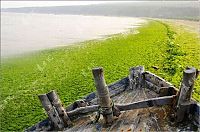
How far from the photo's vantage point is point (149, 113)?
6.62 m

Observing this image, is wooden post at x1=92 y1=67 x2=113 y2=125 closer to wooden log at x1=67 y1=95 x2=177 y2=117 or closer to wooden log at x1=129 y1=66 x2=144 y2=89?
wooden log at x1=67 y1=95 x2=177 y2=117

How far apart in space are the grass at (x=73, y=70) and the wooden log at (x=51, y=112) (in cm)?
440

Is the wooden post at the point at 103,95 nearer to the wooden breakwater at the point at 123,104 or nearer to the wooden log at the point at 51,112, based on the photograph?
the wooden breakwater at the point at 123,104

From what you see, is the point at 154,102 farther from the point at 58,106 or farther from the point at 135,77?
the point at 58,106

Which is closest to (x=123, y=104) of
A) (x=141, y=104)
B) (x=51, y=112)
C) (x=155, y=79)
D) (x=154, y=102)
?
(x=141, y=104)

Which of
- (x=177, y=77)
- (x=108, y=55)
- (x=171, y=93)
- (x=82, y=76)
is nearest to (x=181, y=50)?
(x=108, y=55)

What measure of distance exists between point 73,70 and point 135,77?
9.67 metres

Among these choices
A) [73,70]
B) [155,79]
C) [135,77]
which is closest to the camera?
[155,79]

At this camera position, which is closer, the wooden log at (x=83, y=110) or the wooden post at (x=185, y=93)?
the wooden post at (x=185, y=93)

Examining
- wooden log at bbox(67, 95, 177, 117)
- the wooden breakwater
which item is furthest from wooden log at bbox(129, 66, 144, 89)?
wooden log at bbox(67, 95, 177, 117)

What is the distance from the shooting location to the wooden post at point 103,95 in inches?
252

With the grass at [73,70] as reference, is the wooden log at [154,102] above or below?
above

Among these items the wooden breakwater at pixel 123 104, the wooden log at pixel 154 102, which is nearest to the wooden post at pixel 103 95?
the wooden breakwater at pixel 123 104

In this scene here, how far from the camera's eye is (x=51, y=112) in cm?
696
